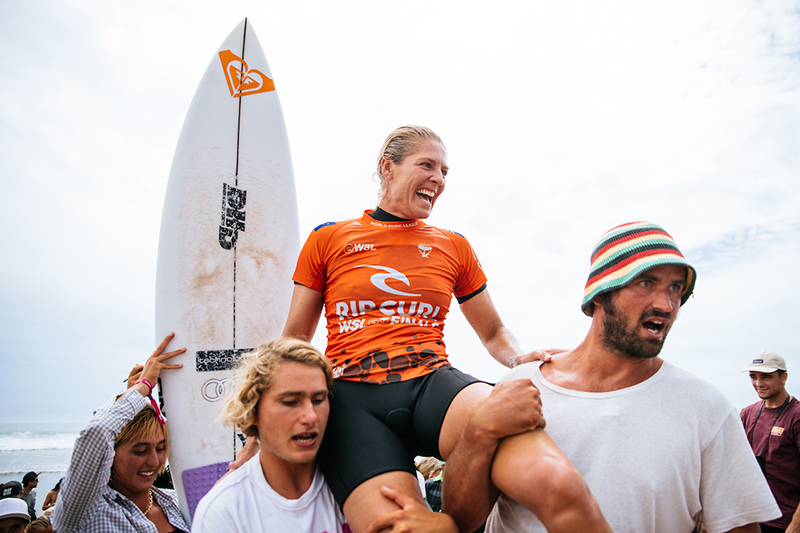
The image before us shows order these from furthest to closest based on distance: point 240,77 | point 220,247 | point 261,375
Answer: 1. point 240,77
2. point 220,247
3. point 261,375

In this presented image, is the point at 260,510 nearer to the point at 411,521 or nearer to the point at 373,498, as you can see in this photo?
the point at 373,498

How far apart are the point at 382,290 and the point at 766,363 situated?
391 centimetres

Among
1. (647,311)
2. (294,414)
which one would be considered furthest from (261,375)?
(647,311)

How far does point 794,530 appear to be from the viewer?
300cm

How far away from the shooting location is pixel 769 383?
12.8ft

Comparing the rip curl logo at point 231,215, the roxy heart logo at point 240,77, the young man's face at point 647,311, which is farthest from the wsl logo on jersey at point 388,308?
the roxy heart logo at point 240,77

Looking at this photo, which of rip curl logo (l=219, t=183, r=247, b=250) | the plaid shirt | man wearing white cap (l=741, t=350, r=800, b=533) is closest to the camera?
the plaid shirt

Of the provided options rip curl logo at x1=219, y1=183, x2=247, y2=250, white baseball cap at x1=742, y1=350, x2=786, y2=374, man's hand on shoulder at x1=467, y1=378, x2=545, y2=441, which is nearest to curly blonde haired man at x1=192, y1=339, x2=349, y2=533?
man's hand on shoulder at x1=467, y1=378, x2=545, y2=441

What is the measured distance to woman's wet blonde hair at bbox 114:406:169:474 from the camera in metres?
2.25

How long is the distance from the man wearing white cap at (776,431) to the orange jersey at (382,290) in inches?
135

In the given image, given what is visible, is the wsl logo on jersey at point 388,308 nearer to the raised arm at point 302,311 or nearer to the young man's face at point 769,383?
the raised arm at point 302,311

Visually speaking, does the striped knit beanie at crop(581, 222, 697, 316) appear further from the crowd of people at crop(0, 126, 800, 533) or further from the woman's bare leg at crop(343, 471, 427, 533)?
the woman's bare leg at crop(343, 471, 427, 533)

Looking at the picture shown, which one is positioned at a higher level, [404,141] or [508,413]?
[404,141]

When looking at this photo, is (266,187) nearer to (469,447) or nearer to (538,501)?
(469,447)
